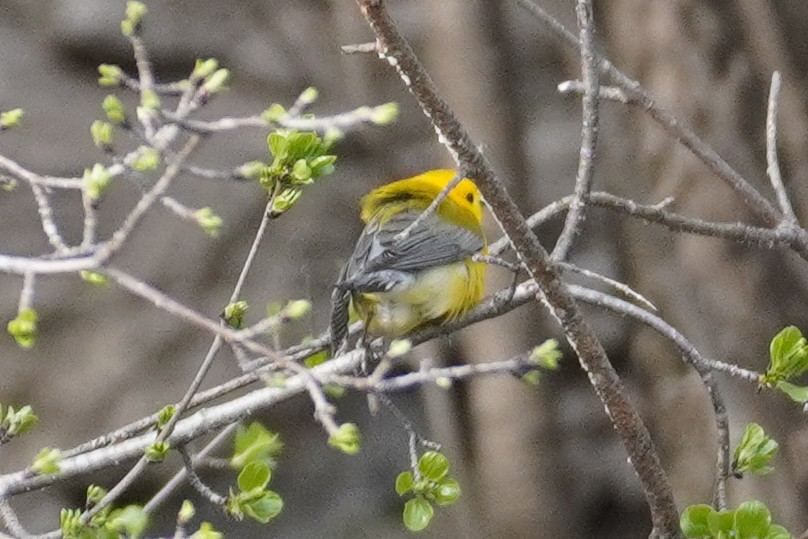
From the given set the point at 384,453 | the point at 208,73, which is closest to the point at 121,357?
the point at 384,453

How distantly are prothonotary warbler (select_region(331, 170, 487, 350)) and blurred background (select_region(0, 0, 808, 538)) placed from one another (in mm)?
392

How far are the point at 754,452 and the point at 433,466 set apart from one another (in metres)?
0.31

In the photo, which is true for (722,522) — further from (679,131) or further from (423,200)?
(423,200)

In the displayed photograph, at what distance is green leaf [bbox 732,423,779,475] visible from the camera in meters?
0.79

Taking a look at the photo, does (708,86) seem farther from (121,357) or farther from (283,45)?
(121,357)

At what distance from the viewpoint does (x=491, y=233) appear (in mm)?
1703

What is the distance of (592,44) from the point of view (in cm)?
79

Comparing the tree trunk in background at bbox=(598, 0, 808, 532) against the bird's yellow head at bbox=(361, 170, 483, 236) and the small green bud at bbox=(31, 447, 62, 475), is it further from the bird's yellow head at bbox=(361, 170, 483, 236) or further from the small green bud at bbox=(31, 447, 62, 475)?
the small green bud at bbox=(31, 447, 62, 475)

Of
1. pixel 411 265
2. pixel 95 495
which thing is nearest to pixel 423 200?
pixel 411 265

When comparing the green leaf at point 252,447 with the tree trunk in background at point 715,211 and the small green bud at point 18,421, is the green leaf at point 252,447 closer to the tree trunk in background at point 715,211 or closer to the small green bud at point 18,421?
the small green bud at point 18,421

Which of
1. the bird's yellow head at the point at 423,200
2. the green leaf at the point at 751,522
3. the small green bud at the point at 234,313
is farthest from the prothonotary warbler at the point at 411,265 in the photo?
the green leaf at the point at 751,522

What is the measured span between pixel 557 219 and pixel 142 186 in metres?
1.24

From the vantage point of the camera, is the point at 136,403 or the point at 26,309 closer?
the point at 26,309

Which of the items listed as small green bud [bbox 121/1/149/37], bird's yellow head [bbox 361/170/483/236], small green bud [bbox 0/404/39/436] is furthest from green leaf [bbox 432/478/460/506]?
bird's yellow head [bbox 361/170/483/236]
